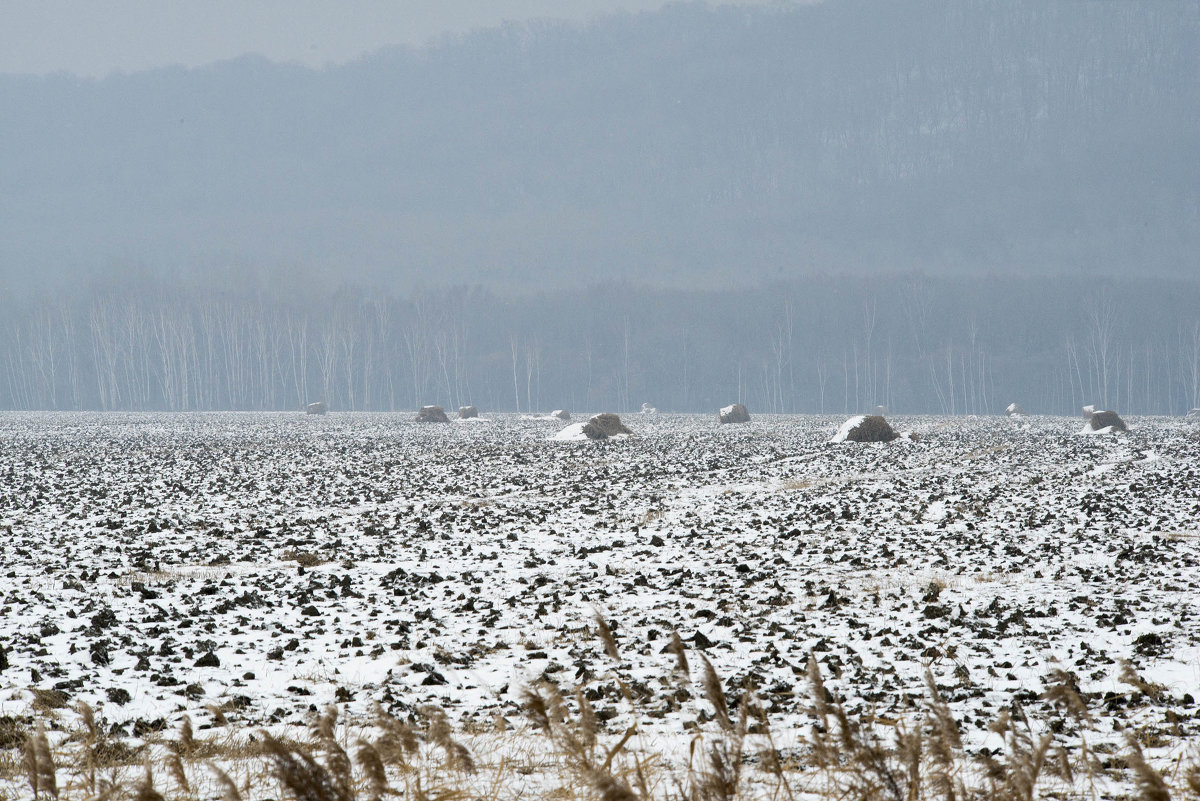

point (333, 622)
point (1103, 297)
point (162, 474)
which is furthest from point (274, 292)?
point (333, 622)

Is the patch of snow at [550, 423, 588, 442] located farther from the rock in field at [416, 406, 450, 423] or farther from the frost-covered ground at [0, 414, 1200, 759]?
the rock in field at [416, 406, 450, 423]

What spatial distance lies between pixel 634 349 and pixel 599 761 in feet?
492

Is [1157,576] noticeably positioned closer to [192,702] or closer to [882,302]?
[192,702]

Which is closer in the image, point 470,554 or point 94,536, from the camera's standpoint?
point 470,554

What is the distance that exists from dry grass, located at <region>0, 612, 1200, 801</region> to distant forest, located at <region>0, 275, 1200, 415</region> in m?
114

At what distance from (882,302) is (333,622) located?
166 m

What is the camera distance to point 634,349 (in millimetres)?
155500

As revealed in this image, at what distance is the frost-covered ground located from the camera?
25.8ft

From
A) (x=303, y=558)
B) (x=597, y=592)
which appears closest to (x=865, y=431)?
(x=597, y=592)

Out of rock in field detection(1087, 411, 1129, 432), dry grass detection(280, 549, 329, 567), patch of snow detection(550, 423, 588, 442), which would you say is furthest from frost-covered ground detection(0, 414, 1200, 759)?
rock in field detection(1087, 411, 1129, 432)

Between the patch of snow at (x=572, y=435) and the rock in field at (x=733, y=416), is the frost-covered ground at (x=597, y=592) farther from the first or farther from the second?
the rock in field at (x=733, y=416)

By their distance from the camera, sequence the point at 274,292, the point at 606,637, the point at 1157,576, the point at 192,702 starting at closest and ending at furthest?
the point at 606,637 < the point at 192,702 < the point at 1157,576 < the point at 274,292

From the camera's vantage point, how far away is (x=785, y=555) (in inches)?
603

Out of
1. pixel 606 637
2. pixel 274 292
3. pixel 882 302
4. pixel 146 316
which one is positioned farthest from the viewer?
pixel 882 302
